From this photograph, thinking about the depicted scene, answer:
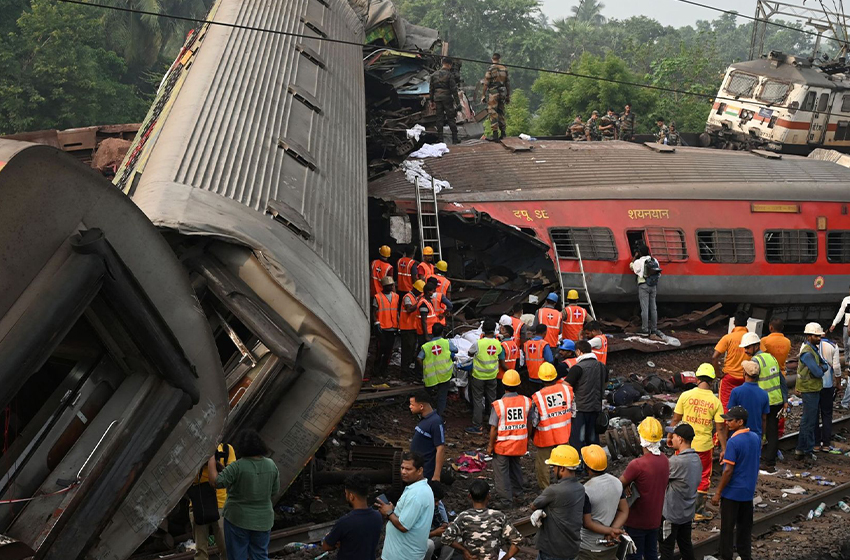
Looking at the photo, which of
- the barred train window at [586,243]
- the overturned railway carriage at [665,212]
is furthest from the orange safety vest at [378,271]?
the barred train window at [586,243]

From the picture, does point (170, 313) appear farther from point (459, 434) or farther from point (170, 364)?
point (459, 434)

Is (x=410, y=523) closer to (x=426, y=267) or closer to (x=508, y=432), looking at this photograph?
(x=508, y=432)

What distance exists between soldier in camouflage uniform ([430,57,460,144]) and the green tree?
1196 centimetres

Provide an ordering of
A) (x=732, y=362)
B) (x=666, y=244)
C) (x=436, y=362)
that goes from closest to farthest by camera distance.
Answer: (x=436, y=362) < (x=732, y=362) < (x=666, y=244)

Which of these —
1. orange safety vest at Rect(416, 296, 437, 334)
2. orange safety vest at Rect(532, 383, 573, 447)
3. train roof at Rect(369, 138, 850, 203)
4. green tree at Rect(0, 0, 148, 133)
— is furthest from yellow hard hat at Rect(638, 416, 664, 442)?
green tree at Rect(0, 0, 148, 133)

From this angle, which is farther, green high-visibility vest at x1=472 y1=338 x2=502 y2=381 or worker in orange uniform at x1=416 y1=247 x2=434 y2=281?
worker in orange uniform at x1=416 y1=247 x2=434 y2=281

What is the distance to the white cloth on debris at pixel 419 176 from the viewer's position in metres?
16.8

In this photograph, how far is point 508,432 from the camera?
10086 millimetres

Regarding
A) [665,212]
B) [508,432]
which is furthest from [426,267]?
[665,212]

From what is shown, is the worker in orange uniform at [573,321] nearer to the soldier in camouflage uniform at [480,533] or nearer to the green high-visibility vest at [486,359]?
the green high-visibility vest at [486,359]

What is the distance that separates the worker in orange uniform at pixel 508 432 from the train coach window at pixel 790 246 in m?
9.40

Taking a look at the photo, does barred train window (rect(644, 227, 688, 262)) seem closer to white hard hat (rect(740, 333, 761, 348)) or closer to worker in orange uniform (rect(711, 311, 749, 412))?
worker in orange uniform (rect(711, 311, 749, 412))

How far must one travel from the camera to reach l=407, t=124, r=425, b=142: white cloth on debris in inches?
755

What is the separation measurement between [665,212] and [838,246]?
3731mm
